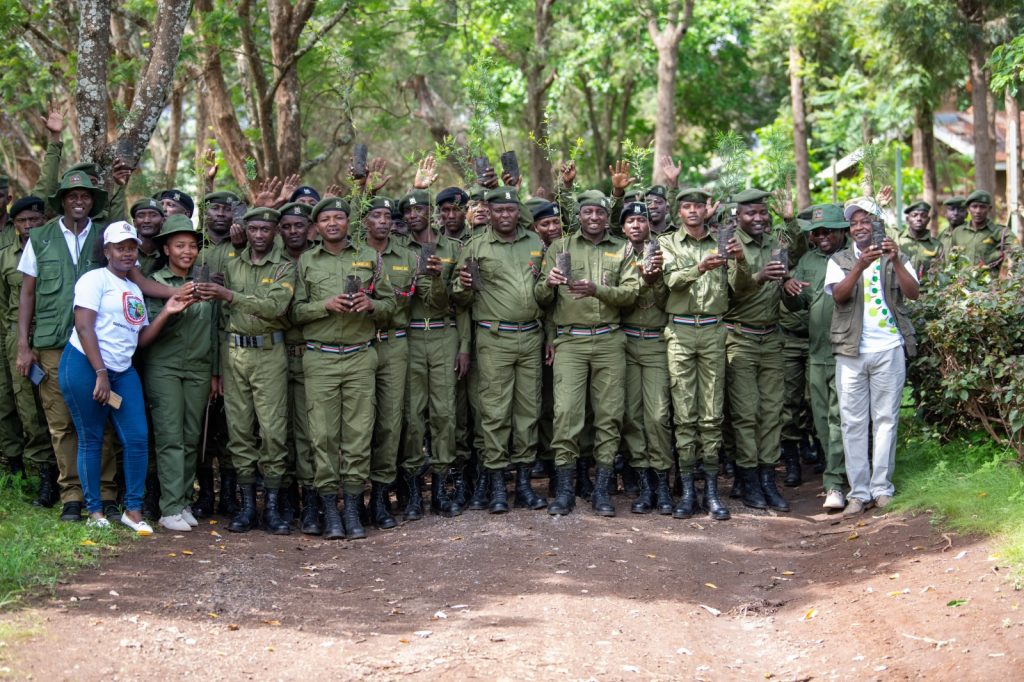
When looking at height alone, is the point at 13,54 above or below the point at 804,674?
above

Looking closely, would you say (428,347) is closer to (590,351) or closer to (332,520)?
(590,351)

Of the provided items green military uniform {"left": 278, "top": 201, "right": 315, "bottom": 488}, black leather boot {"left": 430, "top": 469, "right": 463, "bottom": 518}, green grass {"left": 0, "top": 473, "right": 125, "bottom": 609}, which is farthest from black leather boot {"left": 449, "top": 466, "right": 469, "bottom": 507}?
green grass {"left": 0, "top": 473, "right": 125, "bottom": 609}

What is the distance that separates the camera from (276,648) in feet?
19.9

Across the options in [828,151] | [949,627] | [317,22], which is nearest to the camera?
[949,627]

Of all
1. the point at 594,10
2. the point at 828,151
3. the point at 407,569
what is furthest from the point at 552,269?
the point at 828,151

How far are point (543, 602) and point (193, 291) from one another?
311cm

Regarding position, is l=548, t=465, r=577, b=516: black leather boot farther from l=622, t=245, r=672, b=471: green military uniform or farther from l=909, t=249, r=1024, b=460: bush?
l=909, t=249, r=1024, b=460: bush

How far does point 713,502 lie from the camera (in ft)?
29.7

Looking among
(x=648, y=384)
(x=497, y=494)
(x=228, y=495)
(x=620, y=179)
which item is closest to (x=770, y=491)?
(x=648, y=384)

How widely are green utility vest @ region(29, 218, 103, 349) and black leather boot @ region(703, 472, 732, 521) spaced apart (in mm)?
4807

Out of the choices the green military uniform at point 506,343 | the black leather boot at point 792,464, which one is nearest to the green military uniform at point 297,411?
A: the green military uniform at point 506,343

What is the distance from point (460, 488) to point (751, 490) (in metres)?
2.33

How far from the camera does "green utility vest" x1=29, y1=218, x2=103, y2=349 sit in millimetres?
8234

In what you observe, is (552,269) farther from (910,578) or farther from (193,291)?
(910,578)
